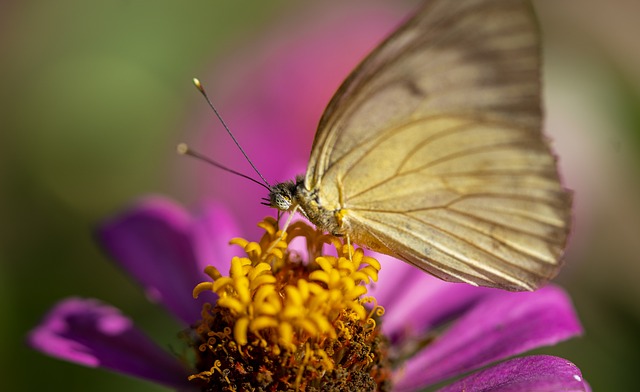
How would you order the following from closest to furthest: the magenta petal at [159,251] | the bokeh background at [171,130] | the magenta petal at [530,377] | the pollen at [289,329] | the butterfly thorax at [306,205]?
the magenta petal at [530,377], the pollen at [289,329], the butterfly thorax at [306,205], the magenta petal at [159,251], the bokeh background at [171,130]

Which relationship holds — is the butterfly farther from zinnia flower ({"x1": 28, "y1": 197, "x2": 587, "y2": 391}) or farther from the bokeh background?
the bokeh background

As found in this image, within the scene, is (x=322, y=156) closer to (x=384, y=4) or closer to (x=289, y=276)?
(x=289, y=276)

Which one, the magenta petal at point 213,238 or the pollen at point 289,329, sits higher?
the magenta petal at point 213,238

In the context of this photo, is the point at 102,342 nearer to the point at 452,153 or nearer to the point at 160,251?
the point at 160,251

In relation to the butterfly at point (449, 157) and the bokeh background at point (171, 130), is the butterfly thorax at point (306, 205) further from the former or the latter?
the bokeh background at point (171, 130)

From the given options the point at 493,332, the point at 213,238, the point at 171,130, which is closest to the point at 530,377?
the point at 493,332

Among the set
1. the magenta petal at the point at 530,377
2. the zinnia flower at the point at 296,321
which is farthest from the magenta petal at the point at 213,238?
the magenta petal at the point at 530,377
